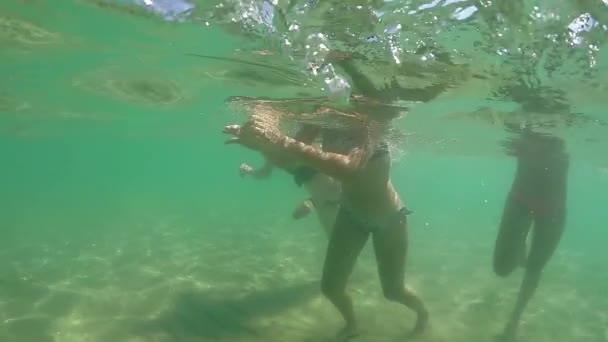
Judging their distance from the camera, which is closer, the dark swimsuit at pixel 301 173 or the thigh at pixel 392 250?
the thigh at pixel 392 250

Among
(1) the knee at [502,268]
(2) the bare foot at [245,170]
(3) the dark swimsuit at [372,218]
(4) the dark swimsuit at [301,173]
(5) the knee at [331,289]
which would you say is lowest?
(1) the knee at [502,268]

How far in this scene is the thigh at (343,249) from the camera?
25.2 feet

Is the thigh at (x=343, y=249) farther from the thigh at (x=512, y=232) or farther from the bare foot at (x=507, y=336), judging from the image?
the thigh at (x=512, y=232)

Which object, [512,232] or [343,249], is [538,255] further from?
[343,249]

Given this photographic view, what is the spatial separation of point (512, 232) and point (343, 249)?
4.61 m

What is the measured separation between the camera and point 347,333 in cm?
837

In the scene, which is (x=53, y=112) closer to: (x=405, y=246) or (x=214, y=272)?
(x=214, y=272)

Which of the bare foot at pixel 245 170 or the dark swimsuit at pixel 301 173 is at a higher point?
the dark swimsuit at pixel 301 173

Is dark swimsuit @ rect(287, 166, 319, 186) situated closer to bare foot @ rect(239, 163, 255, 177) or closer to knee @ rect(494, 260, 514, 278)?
bare foot @ rect(239, 163, 255, 177)

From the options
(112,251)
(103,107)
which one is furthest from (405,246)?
(103,107)

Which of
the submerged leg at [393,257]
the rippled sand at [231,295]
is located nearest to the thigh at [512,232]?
the rippled sand at [231,295]

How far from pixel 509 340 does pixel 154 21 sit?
30.0 ft

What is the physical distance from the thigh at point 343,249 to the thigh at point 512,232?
4159 mm

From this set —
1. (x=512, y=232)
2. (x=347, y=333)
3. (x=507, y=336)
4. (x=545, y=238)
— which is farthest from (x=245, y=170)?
(x=545, y=238)
